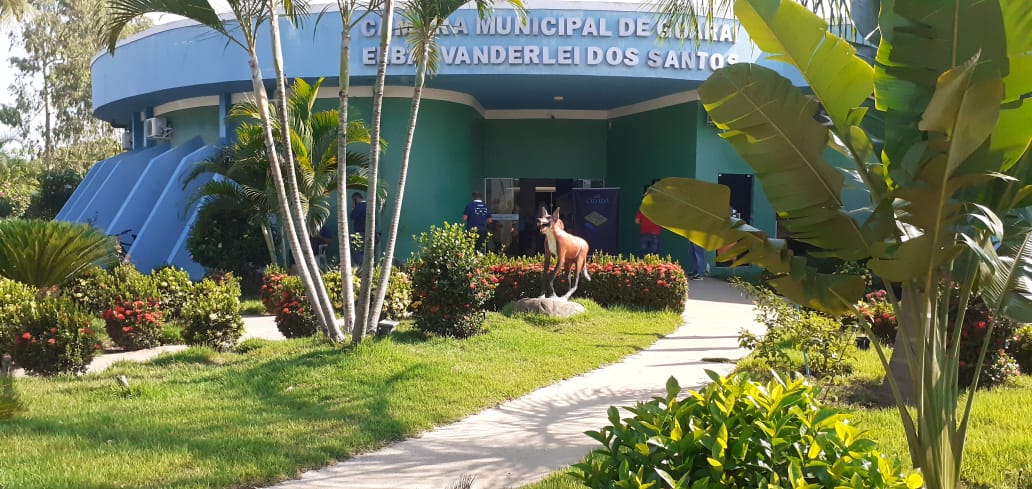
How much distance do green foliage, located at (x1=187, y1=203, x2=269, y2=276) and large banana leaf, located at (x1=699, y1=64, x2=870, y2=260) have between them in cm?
1338

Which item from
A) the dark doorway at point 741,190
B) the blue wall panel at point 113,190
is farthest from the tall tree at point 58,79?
the dark doorway at point 741,190

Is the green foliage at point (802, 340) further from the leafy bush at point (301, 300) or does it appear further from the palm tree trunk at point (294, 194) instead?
the leafy bush at point (301, 300)

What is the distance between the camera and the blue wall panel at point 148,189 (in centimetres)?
1931

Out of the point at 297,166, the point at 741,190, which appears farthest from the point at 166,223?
the point at 741,190

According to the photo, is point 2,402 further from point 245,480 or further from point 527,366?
point 527,366

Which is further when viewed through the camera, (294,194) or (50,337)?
(294,194)

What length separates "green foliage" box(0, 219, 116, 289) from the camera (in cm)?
918

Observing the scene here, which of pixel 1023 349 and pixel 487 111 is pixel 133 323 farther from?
pixel 487 111

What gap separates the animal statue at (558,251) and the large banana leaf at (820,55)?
733cm

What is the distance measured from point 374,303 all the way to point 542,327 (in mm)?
2383

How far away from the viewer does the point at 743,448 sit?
9.26 feet

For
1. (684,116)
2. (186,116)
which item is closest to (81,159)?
(186,116)

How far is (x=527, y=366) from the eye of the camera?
8297 millimetres

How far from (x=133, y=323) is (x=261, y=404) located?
3956 mm
